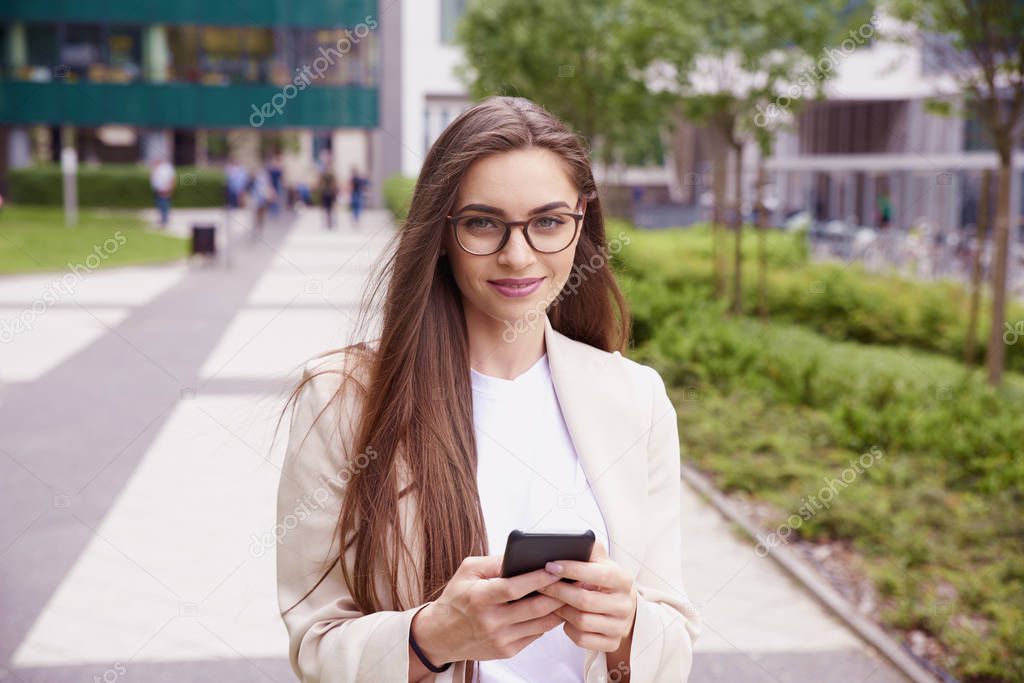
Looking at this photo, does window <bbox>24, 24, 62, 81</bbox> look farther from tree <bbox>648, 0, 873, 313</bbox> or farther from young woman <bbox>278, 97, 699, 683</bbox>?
young woman <bbox>278, 97, 699, 683</bbox>

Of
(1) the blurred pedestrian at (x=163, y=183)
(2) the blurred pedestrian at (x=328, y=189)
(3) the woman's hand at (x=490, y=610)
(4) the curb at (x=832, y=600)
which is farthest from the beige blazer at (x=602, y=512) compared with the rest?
(1) the blurred pedestrian at (x=163, y=183)

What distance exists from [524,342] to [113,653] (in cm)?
315

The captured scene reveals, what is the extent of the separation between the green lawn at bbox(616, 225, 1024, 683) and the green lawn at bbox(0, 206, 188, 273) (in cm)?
1166

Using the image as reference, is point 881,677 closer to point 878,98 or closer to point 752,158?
point 878,98

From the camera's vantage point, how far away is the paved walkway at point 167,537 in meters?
4.55

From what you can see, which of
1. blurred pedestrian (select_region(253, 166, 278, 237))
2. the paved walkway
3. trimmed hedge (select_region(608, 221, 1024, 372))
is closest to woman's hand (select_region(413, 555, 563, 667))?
the paved walkway

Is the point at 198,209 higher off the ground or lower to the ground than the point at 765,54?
lower

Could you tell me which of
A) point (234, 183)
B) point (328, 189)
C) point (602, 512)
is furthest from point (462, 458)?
point (234, 183)

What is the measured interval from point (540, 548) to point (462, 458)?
38 cm

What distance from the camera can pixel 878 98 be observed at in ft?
119

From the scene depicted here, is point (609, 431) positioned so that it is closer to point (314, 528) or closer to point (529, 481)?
point (529, 481)

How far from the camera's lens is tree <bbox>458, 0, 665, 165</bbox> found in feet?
49.4

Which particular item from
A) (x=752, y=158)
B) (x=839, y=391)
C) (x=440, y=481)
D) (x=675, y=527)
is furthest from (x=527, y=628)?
(x=752, y=158)

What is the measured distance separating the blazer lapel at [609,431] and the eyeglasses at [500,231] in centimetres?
26
